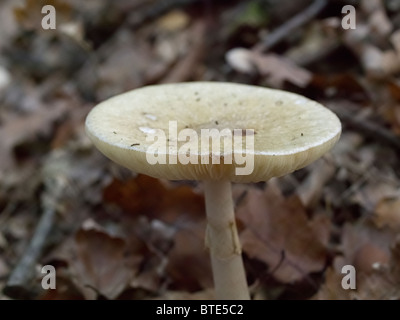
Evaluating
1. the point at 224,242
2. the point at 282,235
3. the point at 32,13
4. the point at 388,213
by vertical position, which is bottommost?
the point at 224,242

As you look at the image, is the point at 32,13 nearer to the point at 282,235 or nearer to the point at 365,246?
the point at 282,235

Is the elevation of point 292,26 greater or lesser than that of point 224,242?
greater

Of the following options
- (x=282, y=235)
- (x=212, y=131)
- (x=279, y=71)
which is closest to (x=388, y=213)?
(x=282, y=235)

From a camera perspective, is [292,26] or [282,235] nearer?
[282,235]

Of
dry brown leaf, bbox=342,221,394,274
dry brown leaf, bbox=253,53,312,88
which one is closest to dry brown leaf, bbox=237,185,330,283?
dry brown leaf, bbox=342,221,394,274

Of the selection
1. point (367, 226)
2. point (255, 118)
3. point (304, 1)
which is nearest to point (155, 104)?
point (255, 118)
